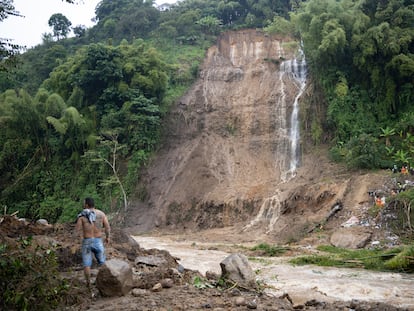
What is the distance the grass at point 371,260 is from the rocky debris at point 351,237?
74cm

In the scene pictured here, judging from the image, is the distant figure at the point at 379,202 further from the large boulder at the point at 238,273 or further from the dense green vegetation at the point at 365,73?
the large boulder at the point at 238,273

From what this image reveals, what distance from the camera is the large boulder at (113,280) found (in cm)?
566

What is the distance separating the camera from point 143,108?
23.9 meters

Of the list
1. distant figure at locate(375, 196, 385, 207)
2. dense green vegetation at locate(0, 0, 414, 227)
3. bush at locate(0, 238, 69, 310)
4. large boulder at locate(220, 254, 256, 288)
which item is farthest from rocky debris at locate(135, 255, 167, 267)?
dense green vegetation at locate(0, 0, 414, 227)

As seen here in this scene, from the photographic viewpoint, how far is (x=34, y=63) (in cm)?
3697

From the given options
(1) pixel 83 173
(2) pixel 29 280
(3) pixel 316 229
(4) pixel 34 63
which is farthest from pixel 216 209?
(4) pixel 34 63

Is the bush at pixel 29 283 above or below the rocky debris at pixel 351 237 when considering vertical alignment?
above

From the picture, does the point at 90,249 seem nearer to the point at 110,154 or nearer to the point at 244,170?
the point at 244,170

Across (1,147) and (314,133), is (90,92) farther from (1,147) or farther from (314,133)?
(314,133)

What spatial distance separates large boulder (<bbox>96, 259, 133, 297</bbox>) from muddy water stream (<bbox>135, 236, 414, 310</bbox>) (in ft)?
9.44

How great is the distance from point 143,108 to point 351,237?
14.8 m

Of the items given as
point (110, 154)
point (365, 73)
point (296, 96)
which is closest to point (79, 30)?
point (110, 154)

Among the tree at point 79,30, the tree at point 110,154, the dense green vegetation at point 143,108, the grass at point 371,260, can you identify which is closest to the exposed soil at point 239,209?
the grass at point 371,260

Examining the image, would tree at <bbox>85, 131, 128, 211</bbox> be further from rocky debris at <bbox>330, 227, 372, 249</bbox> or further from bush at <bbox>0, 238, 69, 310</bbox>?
bush at <bbox>0, 238, 69, 310</bbox>
